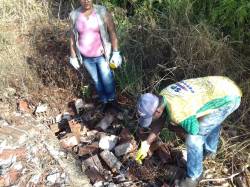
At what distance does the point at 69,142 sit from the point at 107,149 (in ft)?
1.47

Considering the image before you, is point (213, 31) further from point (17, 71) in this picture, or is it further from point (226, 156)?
point (17, 71)

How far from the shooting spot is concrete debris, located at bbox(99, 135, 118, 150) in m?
4.19

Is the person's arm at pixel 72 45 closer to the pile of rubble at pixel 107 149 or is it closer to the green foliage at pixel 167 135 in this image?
the pile of rubble at pixel 107 149

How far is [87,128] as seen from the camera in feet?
15.0

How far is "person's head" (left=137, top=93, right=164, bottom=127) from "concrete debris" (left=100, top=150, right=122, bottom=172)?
3.12 feet

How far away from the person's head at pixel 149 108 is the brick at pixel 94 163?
1047 millimetres

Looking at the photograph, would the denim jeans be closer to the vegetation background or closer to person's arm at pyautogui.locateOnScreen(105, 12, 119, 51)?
the vegetation background

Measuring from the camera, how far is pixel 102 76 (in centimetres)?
442

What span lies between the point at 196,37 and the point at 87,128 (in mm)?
1570

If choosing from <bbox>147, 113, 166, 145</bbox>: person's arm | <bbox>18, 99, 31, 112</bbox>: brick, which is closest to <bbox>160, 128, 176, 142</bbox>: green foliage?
<bbox>147, 113, 166, 145</bbox>: person's arm

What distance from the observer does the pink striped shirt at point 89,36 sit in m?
4.11

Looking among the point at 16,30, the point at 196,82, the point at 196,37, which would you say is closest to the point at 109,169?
the point at 196,82

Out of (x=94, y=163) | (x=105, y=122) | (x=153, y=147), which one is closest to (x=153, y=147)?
(x=153, y=147)

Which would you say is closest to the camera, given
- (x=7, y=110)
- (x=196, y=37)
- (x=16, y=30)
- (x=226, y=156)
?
(x=226, y=156)
